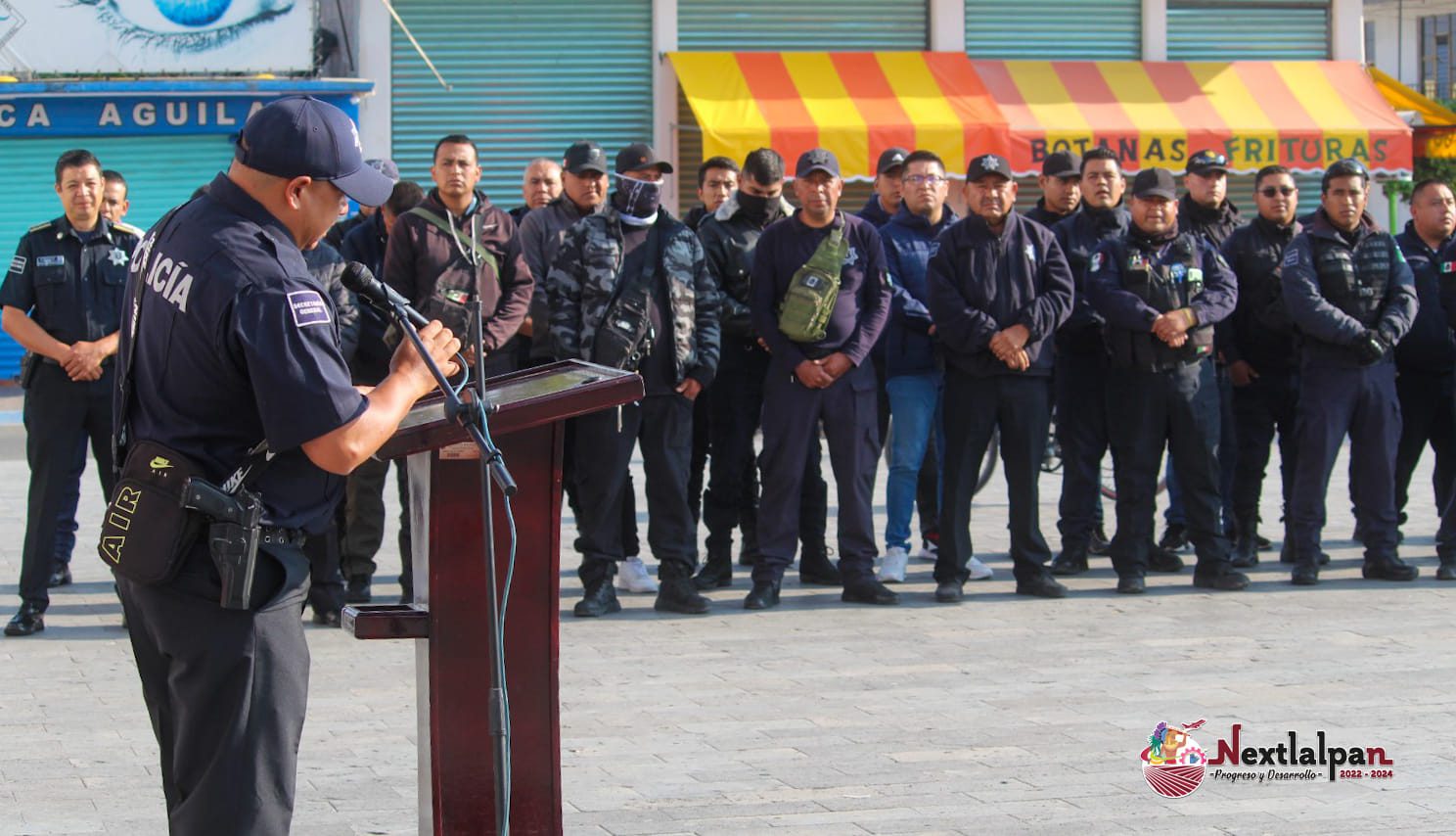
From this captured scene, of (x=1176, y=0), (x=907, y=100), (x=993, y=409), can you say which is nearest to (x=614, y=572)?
(x=993, y=409)

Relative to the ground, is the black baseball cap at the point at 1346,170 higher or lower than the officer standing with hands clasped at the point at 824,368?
higher

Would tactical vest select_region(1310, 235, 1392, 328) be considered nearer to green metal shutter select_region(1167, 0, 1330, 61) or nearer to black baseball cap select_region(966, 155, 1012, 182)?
black baseball cap select_region(966, 155, 1012, 182)

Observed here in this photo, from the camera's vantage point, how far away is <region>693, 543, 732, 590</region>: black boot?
30.5 ft

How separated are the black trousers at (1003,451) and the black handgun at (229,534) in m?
5.60

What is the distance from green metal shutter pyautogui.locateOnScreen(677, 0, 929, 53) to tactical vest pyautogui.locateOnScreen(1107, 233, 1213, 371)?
39.6 feet

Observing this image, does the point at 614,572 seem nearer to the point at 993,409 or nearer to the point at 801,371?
the point at 801,371

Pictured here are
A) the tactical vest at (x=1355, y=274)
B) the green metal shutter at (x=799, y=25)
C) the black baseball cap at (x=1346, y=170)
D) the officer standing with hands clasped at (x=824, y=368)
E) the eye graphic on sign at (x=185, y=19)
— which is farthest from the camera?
the green metal shutter at (x=799, y=25)

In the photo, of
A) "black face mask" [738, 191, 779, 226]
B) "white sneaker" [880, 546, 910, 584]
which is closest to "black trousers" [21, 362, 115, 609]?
"black face mask" [738, 191, 779, 226]

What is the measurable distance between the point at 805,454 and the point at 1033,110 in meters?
12.3

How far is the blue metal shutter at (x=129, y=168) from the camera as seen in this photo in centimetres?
2034

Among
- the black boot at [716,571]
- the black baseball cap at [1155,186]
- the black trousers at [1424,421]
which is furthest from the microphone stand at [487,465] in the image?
the black trousers at [1424,421]

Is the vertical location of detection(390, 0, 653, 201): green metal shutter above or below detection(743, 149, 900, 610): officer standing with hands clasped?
above

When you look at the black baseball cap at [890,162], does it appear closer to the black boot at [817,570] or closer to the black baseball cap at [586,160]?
the black baseball cap at [586,160]

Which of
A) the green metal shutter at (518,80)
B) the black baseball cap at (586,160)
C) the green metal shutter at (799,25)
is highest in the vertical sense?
the green metal shutter at (799,25)
